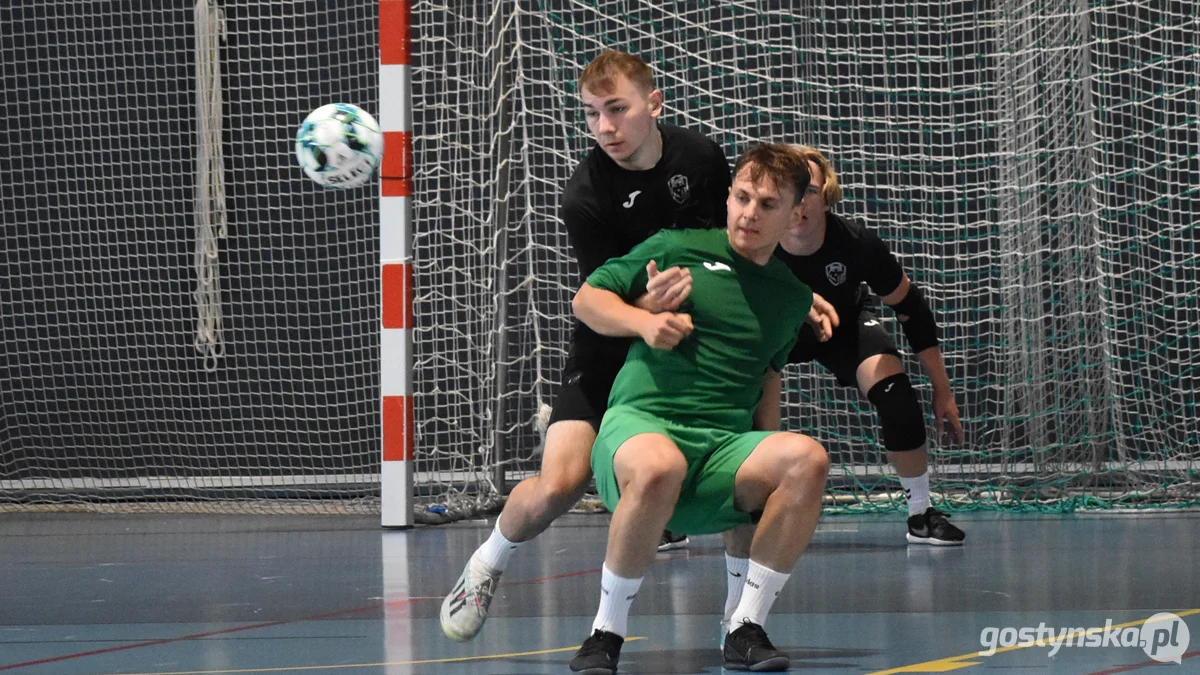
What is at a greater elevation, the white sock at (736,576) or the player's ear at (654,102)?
the player's ear at (654,102)

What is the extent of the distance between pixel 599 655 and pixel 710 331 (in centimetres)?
71

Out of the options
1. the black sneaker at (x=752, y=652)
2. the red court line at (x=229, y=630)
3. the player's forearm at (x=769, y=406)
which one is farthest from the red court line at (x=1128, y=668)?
the red court line at (x=229, y=630)

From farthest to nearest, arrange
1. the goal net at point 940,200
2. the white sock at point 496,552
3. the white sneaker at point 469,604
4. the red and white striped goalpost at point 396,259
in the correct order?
1. the goal net at point 940,200
2. the red and white striped goalpost at point 396,259
3. the white sock at point 496,552
4. the white sneaker at point 469,604

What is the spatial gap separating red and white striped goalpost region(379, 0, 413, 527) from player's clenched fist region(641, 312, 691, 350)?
132 inches

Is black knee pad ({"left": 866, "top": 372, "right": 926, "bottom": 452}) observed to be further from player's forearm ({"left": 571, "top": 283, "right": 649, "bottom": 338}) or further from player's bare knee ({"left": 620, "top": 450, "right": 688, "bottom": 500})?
player's bare knee ({"left": 620, "top": 450, "right": 688, "bottom": 500})

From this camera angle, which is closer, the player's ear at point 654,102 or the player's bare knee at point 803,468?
the player's bare knee at point 803,468

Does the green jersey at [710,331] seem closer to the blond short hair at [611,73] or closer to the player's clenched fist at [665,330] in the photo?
the player's clenched fist at [665,330]

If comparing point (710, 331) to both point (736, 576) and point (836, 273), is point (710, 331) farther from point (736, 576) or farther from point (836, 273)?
point (836, 273)

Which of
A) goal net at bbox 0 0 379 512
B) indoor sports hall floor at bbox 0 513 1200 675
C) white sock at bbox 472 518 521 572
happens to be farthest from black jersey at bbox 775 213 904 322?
goal net at bbox 0 0 379 512

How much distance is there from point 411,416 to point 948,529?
2.31 metres

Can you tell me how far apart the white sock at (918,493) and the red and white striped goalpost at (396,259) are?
2106 millimetres

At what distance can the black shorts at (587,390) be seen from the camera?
3459mm

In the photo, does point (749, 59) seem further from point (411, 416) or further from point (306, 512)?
point (306, 512)

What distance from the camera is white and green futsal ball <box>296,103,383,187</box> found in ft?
16.7
